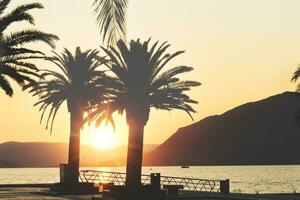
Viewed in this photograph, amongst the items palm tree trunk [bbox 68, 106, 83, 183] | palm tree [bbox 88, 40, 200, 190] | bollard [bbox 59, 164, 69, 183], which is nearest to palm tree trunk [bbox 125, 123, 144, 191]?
palm tree [bbox 88, 40, 200, 190]

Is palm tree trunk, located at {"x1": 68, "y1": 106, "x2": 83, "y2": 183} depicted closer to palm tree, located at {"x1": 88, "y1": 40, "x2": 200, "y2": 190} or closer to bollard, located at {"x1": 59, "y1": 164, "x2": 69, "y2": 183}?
bollard, located at {"x1": 59, "y1": 164, "x2": 69, "y2": 183}

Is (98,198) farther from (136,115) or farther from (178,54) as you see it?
(178,54)

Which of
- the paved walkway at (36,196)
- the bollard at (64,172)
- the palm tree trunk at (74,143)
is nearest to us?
the paved walkway at (36,196)

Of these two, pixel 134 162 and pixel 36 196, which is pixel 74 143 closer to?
pixel 36 196

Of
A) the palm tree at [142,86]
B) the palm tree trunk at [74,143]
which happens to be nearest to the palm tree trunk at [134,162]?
the palm tree at [142,86]

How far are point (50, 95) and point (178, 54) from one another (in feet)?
45.0

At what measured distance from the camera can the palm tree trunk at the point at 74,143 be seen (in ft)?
170

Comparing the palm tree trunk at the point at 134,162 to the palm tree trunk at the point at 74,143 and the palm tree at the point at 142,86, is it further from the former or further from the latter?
the palm tree trunk at the point at 74,143

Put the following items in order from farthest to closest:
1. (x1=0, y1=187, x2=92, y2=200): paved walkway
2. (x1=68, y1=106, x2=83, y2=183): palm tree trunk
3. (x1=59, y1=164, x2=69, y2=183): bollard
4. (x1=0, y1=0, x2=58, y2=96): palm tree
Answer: (x1=68, y1=106, x2=83, y2=183): palm tree trunk, (x1=59, y1=164, x2=69, y2=183): bollard, (x1=0, y1=187, x2=92, y2=200): paved walkway, (x1=0, y1=0, x2=58, y2=96): palm tree

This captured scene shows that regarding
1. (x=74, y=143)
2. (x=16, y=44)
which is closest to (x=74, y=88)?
(x=74, y=143)

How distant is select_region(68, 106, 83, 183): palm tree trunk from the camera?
51719mm

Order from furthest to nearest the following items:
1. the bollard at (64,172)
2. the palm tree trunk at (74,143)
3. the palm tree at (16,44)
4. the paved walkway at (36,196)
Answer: the palm tree trunk at (74,143), the bollard at (64,172), the paved walkway at (36,196), the palm tree at (16,44)

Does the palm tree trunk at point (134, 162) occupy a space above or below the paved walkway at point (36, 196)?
above

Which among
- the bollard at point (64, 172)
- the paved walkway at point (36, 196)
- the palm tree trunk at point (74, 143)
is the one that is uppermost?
the palm tree trunk at point (74, 143)
